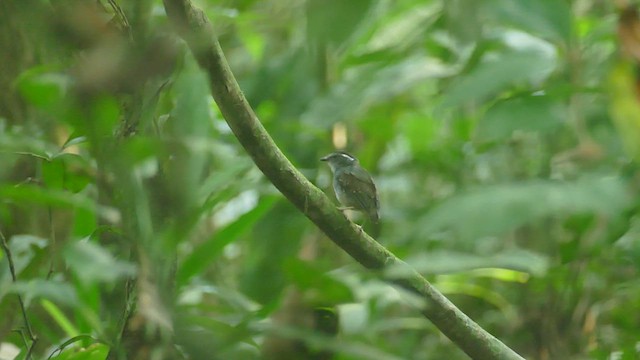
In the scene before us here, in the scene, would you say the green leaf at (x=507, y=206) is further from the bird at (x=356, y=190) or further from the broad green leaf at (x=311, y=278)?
the bird at (x=356, y=190)

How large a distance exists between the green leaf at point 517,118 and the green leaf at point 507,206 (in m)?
0.86

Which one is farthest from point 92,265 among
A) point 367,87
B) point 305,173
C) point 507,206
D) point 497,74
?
point 367,87

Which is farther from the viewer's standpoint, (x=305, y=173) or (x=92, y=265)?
(x=305, y=173)

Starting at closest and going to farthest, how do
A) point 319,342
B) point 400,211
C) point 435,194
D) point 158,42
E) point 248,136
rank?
point 158,42 → point 319,342 → point 248,136 → point 400,211 → point 435,194

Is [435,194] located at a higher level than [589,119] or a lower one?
higher

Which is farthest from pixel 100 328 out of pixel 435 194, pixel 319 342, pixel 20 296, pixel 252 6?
pixel 435 194

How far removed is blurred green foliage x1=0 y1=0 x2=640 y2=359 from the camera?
21.0 inches

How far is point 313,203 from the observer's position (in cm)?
122

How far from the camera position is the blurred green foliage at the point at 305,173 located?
533 millimetres

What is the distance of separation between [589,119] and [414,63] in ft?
1.93

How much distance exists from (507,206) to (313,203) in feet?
1.72

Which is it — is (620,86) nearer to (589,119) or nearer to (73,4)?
(73,4)

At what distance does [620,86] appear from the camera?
0.62m

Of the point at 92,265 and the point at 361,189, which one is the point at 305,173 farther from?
the point at 92,265
